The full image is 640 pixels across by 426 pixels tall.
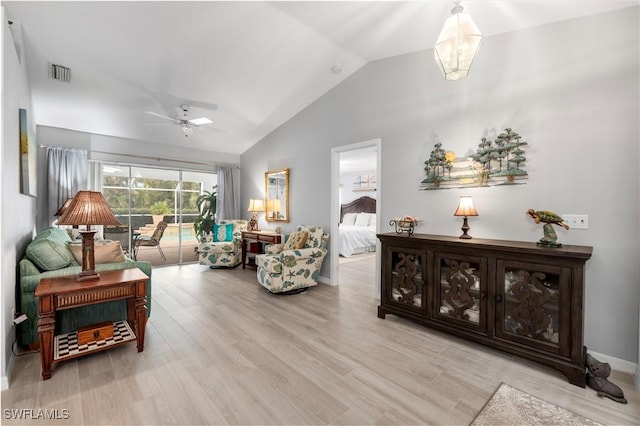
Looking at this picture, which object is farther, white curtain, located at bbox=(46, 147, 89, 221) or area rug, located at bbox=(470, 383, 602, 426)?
white curtain, located at bbox=(46, 147, 89, 221)

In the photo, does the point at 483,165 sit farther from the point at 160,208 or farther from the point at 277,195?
the point at 160,208

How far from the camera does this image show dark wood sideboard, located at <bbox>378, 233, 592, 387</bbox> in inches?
79.8

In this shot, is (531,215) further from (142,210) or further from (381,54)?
(142,210)

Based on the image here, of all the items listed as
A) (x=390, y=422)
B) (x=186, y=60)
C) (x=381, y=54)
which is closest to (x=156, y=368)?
(x=390, y=422)

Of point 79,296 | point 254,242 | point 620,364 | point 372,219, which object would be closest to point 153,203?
point 254,242

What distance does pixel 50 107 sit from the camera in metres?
4.01

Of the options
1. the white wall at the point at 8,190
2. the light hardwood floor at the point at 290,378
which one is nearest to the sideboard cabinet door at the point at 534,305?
the light hardwood floor at the point at 290,378

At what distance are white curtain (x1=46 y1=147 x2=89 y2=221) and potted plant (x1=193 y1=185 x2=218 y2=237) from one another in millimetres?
→ 2030

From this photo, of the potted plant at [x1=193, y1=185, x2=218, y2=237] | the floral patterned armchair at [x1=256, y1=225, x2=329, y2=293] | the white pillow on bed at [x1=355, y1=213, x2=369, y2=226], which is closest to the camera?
the floral patterned armchair at [x1=256, y1=225, x2=329, y2=293]

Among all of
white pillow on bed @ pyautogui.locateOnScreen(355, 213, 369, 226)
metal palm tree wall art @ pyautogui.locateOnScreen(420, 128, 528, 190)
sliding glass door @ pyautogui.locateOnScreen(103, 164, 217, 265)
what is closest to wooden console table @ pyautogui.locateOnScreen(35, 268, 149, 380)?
metal palm tree wall art @ pyautogui.locateOnScreen(420, 128, 528, 190)

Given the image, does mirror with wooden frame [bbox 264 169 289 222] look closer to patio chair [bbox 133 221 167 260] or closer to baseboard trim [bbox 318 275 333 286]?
baseboard trim [bbox 318 275 333 286]

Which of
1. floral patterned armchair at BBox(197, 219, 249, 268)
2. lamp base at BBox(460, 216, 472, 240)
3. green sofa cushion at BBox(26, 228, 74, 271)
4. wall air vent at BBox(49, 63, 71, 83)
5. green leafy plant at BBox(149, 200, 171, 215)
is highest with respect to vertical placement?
wall air vent at BBox(49, 63, 71, 83)

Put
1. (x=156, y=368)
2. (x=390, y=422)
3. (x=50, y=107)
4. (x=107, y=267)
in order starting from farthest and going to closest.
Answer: (x=50, y=107) → (x=107, y=267) → (x=156, y=368) → (x=390, y=422)

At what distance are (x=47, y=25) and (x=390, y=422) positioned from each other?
169 inches
